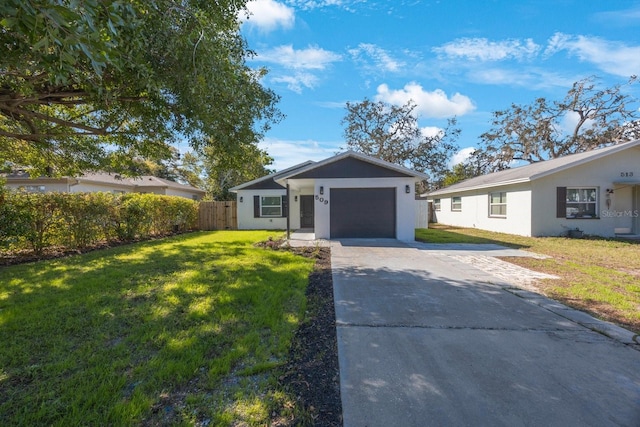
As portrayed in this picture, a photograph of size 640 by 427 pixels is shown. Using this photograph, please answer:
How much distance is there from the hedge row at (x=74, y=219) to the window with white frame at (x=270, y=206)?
18.3 ft

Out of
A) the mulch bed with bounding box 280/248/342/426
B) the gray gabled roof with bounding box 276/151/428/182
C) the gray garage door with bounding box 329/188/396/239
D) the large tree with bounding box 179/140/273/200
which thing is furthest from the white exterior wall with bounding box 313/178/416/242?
the mulch bed with bounding box 280/248/342/426

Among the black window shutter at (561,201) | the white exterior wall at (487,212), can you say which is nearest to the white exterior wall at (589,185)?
the black window shutter at (561,201)

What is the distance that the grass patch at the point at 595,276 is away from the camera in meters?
4.40

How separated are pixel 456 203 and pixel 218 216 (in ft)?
52.8

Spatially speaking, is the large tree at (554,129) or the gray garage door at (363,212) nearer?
the gray garage door at (363,212)

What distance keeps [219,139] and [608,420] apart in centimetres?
663

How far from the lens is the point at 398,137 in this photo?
99.8ft

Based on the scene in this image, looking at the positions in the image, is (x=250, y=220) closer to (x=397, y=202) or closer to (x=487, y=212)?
(x=397, y=202)

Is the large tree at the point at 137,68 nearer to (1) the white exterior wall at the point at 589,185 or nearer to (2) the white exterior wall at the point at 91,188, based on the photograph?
(2) the white exterior wall at the point at 91,188

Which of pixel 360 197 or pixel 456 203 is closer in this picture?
pixel 360 197

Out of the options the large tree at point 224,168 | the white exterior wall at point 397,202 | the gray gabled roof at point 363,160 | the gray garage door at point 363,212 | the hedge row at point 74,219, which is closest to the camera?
the hedge row at point 74,219

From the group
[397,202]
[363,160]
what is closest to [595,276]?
[397,202]

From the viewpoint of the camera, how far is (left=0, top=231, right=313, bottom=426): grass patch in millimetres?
2229

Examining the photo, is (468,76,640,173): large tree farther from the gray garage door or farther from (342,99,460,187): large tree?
the gray garage door
